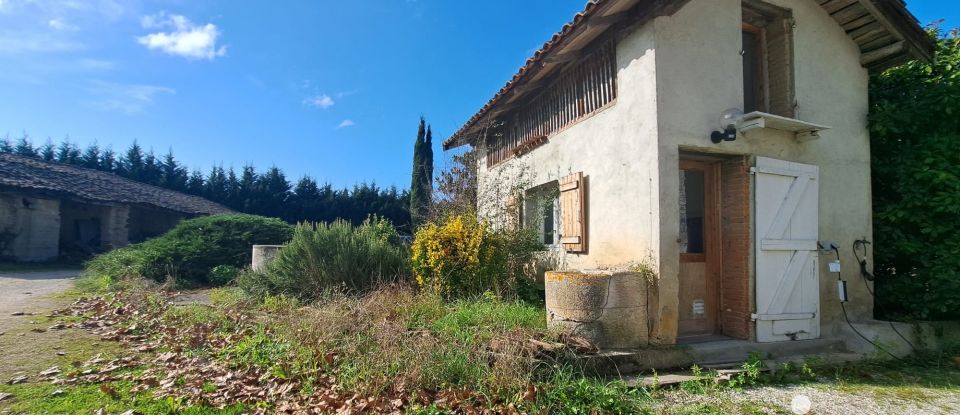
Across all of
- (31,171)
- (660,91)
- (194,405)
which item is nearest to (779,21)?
(660,91)

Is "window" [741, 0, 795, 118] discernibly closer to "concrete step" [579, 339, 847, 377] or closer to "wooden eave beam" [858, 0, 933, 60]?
"wooden eave beam" [858, 0, 933, 60]

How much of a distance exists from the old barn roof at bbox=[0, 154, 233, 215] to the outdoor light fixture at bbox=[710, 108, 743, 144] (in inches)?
746

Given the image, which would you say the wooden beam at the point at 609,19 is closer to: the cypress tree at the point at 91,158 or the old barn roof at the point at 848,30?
the old barn roof at the point at 848,30

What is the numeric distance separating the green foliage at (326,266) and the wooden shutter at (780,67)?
5.88 metres

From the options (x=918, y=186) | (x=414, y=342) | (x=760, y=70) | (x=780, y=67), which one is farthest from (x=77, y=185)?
(x=918, y=186)

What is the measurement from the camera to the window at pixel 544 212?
7.65 m

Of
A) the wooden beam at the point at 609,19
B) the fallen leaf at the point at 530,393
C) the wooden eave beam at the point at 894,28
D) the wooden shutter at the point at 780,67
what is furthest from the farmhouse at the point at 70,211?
the wooden eave beam at the point at 894,28

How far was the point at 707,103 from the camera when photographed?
5.62m

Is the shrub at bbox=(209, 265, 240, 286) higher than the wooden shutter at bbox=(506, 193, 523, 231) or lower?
lower

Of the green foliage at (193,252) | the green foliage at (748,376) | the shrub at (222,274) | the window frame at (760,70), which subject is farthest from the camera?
the shrub at (222,274)

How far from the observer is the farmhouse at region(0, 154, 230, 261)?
1498 centimetres

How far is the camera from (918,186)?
6316 mm

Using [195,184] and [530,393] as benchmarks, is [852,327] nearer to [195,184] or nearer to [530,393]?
[530,393]

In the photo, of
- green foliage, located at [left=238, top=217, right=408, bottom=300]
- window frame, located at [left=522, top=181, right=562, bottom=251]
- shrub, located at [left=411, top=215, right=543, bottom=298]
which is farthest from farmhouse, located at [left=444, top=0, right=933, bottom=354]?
green foliage, located at [left=238, top=217, right=408, bottom=300]
